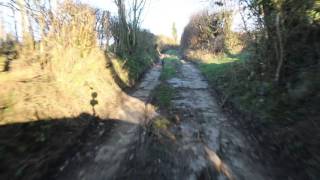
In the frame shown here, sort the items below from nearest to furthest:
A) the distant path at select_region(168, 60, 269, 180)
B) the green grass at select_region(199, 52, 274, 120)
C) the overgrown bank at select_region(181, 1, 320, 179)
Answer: the distant path at select_region(168, 60, 269, 180), the overgrown bank at select_region(181, 1, 320, 179), the green grass at select_region(199, 52, 274, 120)

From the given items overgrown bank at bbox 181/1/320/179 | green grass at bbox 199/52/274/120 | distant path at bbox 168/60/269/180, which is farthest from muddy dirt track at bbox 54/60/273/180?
green grass at bbox 199/52/274/120

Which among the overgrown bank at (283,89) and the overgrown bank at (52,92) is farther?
the overgrown bank at (283,89)

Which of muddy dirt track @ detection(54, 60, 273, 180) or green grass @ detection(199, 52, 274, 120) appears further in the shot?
green grass @ detection(199, 52, 274, 120)

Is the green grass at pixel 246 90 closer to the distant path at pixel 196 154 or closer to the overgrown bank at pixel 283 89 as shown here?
the overgrown bank at pixel 283 89

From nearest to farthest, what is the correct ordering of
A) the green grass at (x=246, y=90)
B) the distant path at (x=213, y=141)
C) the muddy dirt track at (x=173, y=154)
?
the muddy dirt track at (x=173, y=154)
the distant path at (x=213, y=141)
the green grass at (x=246, y=90)

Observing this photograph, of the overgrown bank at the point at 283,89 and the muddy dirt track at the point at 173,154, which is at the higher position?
the overgrown bank at the point at 283,89

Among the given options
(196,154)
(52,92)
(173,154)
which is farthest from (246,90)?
(52,92)

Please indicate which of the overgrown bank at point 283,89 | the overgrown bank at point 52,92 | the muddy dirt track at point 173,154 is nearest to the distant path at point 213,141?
the muddy dirt track at point 173,154

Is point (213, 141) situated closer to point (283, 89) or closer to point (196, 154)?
point (196, 154)

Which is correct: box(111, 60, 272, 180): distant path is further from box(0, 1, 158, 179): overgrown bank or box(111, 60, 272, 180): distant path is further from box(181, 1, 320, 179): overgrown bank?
box(0, 1, 158, 179): overgrown bank

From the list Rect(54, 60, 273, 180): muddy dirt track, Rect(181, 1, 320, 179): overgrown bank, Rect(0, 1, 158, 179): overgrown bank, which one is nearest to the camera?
Rect(0, 1, 158, 179): overgrown bank

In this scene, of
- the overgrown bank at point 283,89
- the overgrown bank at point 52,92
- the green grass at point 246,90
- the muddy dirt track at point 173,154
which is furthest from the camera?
the green grass at point 246,90

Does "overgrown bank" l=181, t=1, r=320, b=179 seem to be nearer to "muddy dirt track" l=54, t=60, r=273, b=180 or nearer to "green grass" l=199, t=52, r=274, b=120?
"green grass" l=199, t=52, r=274, b=120

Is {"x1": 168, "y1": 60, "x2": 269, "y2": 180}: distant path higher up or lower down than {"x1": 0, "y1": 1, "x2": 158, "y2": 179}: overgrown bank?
lower down
